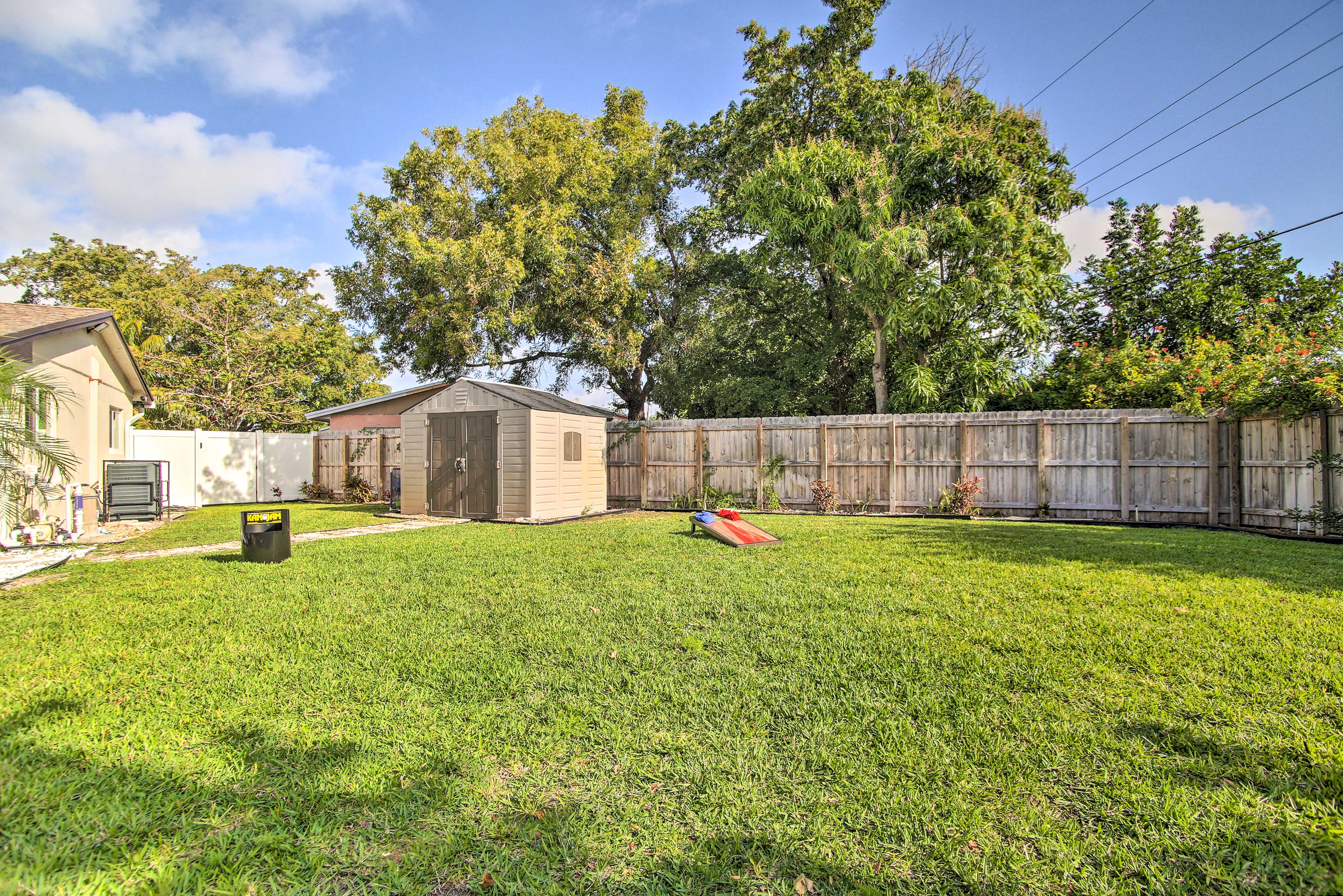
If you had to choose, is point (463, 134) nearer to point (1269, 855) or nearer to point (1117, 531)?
point (1117, 531)

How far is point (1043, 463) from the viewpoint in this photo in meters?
10.5

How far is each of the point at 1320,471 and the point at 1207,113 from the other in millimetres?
7343

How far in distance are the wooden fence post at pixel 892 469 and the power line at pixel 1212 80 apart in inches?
323

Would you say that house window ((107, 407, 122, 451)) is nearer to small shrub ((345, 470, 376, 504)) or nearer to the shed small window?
small shrub ((345, 470, 376, 504))

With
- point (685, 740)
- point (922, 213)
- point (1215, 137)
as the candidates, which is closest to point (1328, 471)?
point (1215, 137)

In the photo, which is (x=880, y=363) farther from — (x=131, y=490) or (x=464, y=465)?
(x=131, y=490)

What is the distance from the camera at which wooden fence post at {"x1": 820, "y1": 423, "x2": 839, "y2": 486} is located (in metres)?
11.9

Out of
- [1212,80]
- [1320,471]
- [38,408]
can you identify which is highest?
[1212,80]

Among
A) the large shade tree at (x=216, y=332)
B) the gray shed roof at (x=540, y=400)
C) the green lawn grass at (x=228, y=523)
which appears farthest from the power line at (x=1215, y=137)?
the large shade tree at (x=216, y=332)

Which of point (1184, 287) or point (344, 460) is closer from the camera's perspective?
point (1184, 287)

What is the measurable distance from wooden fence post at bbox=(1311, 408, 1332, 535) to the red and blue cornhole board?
7.37 metres

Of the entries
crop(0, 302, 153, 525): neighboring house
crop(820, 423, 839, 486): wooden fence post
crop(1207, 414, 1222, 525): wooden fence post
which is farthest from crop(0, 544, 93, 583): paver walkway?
crop(1207, 414, 1222, 525): wooden fence post

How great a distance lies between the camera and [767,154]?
16.0 meters

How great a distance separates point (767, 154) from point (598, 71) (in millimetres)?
5011
